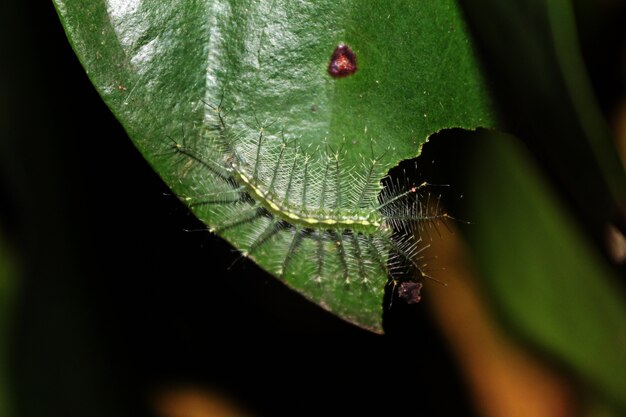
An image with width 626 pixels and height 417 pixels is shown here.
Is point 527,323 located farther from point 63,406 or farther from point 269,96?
point 63,406

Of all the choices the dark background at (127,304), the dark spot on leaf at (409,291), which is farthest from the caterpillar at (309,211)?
the dark background at (127,304)

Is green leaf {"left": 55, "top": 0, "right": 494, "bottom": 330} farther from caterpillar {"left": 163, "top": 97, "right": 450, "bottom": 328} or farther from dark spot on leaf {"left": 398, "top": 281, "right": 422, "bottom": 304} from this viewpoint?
dark spot on leaf {"left": 398, "top": 281, "right": 422, "bottom": 304}

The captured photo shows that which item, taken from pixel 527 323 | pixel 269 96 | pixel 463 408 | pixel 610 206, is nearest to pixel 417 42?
pixel 269 96

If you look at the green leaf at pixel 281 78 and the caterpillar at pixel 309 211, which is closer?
the green leaf at pixel 281 78

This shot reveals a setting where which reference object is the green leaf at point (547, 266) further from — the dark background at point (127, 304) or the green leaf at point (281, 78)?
the dark background at point (127, 304)

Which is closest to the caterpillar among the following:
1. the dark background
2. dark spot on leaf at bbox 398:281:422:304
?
dark spot on leaf at bbox 398:281:422:304

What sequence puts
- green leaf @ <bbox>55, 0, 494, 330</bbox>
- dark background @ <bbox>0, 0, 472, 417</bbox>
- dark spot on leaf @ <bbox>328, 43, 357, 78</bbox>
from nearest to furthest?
green leaf @ <bbox>55, 0, 494, 330</bbox>, dark spot on leaf @ <bbox>328, 43, 357, 78</bbox>, dark background @ <bbox>0, 0, 472, 417</bbox>
